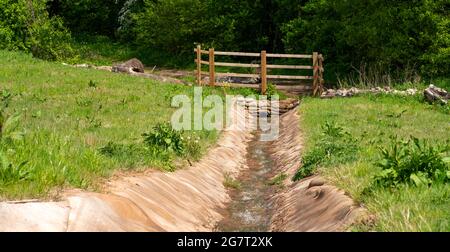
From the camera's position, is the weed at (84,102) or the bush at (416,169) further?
the weed at (84,102)

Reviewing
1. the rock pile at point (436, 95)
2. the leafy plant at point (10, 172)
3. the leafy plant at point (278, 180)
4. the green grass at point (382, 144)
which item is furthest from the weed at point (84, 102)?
the rock pile at point (436, 95)

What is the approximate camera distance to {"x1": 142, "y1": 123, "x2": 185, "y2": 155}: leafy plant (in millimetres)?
11961

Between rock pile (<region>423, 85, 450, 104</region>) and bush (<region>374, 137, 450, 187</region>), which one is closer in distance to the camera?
bush (<region>374, 137, 450, 187</region>)

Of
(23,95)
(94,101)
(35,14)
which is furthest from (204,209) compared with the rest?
(35,14)

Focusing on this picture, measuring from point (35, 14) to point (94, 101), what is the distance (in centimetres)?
1946

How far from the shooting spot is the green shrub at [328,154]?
11355mm

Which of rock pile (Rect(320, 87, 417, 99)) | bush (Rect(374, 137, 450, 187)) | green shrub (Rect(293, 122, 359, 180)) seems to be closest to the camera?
bush (Rect(374, 137, 450, 187))

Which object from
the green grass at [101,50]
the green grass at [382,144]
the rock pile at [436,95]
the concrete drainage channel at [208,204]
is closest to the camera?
the green grass at [382,144]

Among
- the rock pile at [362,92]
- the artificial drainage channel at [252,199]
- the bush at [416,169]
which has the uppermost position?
the bush at [416,169]

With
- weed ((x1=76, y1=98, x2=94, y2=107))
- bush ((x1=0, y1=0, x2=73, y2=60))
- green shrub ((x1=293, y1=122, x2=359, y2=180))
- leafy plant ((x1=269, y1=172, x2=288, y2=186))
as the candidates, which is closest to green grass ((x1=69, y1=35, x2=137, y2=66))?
bush ((x1=0, y1=0, x2=73, y2=60))

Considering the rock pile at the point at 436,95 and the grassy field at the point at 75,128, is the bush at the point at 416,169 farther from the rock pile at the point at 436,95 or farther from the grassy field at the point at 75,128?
the rock pile at the point at 436,95

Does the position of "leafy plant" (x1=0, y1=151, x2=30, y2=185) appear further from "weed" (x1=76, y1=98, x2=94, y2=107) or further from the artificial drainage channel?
"weed" (x1=76, y1=98, x2=94, y2=107)

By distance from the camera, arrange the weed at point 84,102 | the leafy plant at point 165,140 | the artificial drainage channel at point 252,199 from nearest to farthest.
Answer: the artificial drainage channel at point 252,199 < the leafy plant at point 165,140 < the weed at point 84,102

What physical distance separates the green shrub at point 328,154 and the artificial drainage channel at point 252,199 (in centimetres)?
95
